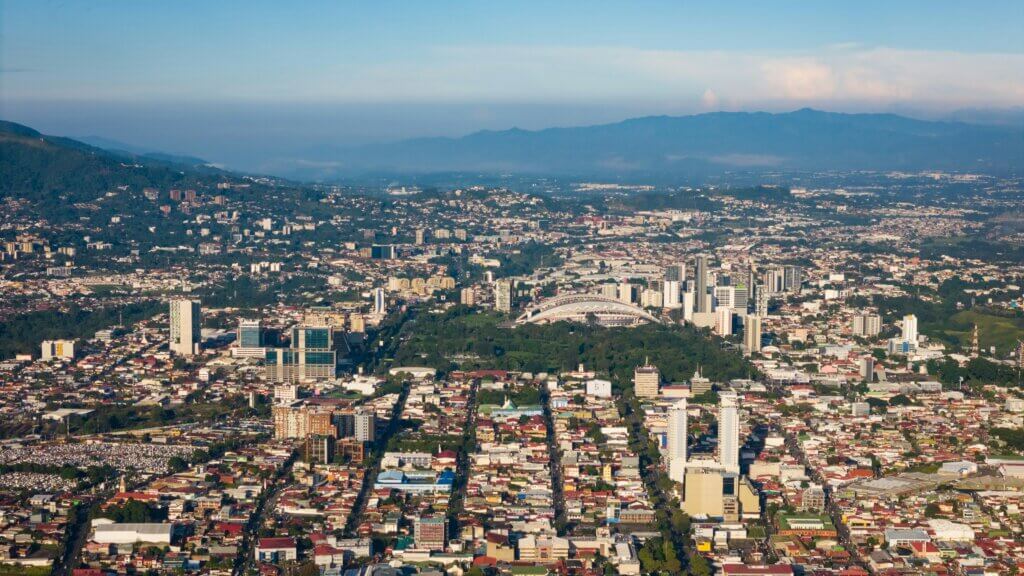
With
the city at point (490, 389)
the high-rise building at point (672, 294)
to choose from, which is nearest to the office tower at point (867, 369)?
the city at point (490, 389)

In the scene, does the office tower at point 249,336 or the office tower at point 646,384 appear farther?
the office tower at point 249,336

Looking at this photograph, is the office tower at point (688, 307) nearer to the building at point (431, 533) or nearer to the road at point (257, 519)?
the road at point (257, 519)

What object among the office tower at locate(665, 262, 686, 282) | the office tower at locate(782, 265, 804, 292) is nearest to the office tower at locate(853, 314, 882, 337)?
the office tower at locate(665, 262, 686, 282)

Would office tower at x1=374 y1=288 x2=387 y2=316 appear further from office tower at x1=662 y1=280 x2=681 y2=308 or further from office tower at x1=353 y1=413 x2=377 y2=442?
office tower at x1=353 y1=413 x2=377 y2=442

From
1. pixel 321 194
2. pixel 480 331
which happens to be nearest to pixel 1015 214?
Answer: pixel 321 194

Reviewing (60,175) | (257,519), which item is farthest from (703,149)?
(257,519)

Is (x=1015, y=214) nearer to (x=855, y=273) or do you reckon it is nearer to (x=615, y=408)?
(x=855, y=273)

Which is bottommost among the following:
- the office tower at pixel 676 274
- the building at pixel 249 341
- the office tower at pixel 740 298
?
the building at pixel 249 341
